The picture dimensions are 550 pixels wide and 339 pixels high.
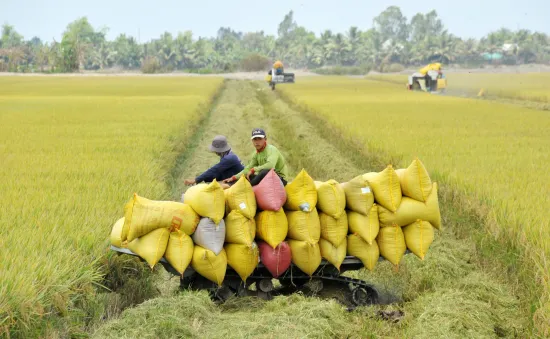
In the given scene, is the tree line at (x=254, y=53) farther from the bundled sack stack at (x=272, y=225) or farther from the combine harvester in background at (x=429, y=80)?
the bundled sack stack at (x=272, y=225)

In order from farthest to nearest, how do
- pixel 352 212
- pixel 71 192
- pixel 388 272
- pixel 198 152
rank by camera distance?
pixel 198 152, pixel 71 192, pixel 388 272, pixel 352 212

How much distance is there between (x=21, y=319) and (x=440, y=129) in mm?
12061

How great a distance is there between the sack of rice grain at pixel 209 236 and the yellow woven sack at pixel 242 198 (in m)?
0.23

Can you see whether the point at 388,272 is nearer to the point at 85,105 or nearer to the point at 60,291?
the point at 60,291

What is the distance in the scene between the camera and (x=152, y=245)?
461 cm

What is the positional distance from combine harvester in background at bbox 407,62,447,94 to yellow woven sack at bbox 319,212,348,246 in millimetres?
30198

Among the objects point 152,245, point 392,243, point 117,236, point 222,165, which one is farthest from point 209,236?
point 392,243

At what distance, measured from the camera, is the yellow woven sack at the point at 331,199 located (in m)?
5.07

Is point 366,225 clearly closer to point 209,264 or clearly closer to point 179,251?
point 209,264

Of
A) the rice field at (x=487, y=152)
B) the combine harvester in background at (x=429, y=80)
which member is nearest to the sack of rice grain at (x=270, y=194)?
the rice field at (x=487, y=152)

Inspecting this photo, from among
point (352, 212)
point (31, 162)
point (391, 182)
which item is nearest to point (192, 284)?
point (352, 212)

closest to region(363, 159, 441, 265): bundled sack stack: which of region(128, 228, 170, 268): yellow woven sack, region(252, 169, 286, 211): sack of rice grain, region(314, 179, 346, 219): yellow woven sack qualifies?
region(314, 179, 346, 219): yellow woven sack

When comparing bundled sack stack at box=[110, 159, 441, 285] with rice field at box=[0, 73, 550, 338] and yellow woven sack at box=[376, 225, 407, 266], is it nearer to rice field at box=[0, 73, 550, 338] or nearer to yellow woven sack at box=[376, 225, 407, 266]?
yellow woven sack at box=[376, 225, 407, 266]

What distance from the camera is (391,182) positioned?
17.1ft
